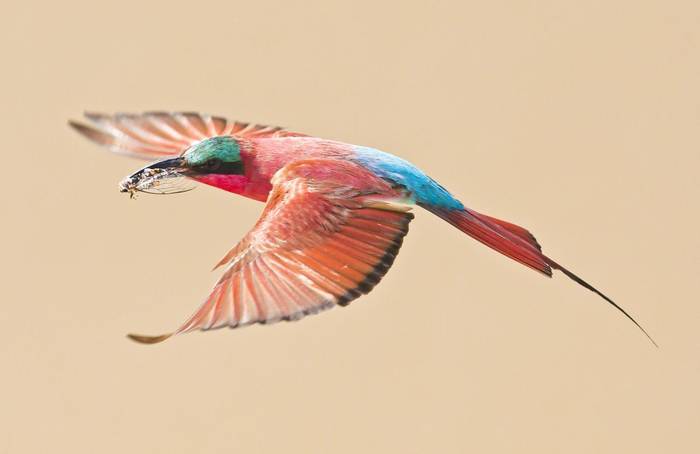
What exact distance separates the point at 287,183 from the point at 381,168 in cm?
59

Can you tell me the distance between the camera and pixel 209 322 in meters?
4.43

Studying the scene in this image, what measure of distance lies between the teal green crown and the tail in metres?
Result: 1.02

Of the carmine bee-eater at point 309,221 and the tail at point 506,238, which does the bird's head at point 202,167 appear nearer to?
the carmine bee-eater at point 309,221

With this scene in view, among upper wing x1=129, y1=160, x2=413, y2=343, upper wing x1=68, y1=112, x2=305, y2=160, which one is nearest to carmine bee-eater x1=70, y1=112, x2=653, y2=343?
upper wing x1=129, y1=160, x2=413, y2=343

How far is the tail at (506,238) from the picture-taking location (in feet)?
17.1

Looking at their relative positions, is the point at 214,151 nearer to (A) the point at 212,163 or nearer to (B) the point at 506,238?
(A) the point at 212,163

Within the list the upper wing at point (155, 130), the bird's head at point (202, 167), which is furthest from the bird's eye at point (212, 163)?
the upper wing at point (155, 130)

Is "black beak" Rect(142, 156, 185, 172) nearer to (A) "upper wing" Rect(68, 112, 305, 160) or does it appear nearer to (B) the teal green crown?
(B) the teal green crown

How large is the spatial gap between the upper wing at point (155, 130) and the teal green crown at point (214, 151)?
2.41 ft

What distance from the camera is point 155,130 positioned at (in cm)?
639

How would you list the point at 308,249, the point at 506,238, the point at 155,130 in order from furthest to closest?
1. the point at 155,130
2. the point at 506,238
3. the point at 308,249

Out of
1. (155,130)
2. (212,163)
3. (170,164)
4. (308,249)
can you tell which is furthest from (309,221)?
(155,130)

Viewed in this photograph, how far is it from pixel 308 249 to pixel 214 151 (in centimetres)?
95

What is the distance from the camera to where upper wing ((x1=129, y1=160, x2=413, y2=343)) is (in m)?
4.50
